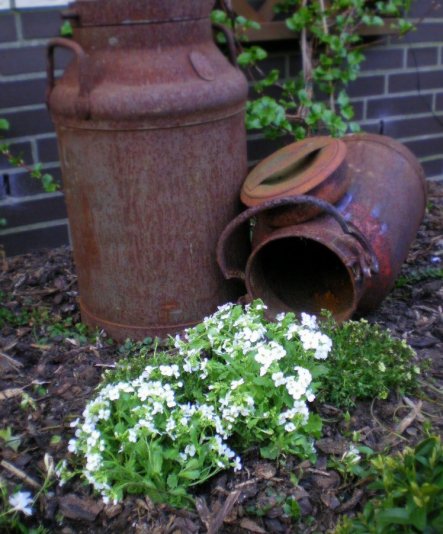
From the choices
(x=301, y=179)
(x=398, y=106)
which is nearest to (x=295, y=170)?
(x=301, y=179)

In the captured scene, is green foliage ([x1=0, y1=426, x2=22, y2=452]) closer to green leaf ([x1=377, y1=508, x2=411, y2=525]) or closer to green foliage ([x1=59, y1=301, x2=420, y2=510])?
green foliage ([x1=59, y1=301, x2=420, y2=510])

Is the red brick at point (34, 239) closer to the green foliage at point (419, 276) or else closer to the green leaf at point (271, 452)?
the green foliage at point (419, 276)

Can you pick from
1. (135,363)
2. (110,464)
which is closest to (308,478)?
(110,464)

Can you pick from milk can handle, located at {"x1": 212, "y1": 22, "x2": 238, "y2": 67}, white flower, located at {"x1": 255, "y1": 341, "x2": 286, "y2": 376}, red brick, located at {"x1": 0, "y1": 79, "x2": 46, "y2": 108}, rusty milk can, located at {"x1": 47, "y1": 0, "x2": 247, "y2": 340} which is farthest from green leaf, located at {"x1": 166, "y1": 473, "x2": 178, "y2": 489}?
red brick, located at {"x1": 0, "y1": 79, "x2": 46, "y2": 108}

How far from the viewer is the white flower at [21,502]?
64.7 inches

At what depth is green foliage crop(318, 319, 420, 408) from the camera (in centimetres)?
191

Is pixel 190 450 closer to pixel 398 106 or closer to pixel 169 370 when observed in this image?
pixel 169 370

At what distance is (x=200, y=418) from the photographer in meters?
1.73

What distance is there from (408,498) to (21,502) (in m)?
0.88

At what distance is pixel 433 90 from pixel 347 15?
36.9 inches

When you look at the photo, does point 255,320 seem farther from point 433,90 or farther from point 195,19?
point 433,90

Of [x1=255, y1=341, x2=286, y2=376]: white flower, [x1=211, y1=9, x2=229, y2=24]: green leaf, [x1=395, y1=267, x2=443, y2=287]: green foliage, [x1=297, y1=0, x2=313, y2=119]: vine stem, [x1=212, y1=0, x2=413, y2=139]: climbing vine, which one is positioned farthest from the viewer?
[x1=297, y1=0, x2=313, y2=119]: vine stem

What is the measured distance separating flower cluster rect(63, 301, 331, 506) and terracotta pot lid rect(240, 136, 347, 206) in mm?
577

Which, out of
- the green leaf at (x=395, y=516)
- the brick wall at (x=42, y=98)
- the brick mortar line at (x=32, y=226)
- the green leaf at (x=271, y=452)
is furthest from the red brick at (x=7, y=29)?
the green leaf at (x=395, y=516)
